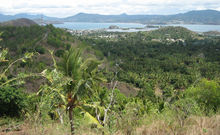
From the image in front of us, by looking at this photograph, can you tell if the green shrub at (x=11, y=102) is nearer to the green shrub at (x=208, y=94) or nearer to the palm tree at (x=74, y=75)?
the palm tree at (x=74, y=75)

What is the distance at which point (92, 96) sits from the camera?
8.77 m

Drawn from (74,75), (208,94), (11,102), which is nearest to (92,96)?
(74,75)

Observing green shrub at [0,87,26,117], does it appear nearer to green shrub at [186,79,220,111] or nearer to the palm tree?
the palm tree

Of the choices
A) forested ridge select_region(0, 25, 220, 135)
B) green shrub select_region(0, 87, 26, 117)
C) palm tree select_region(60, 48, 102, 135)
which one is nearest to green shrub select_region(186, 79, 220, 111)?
forested ridge select_region(0, 25, 220, 135)

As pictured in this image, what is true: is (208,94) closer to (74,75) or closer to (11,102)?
(74,75)

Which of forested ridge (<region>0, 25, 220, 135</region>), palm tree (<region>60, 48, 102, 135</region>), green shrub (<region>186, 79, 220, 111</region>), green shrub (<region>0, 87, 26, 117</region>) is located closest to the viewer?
forested ridge (<region>0, 25, 220, 135</region>)

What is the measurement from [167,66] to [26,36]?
35.7 meters

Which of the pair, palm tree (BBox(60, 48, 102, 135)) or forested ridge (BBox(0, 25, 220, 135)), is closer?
forested ridge (BBox(0, 25, 220, 135))

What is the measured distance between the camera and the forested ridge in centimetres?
430

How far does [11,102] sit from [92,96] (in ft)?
13.4

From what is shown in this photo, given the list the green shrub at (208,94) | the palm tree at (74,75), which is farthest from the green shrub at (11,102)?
the green shrub at (208,94)

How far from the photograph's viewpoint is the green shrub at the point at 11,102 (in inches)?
381

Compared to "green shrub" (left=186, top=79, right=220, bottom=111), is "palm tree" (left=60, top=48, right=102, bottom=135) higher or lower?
higher

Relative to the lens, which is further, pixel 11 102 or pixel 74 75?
pixel 11 102
